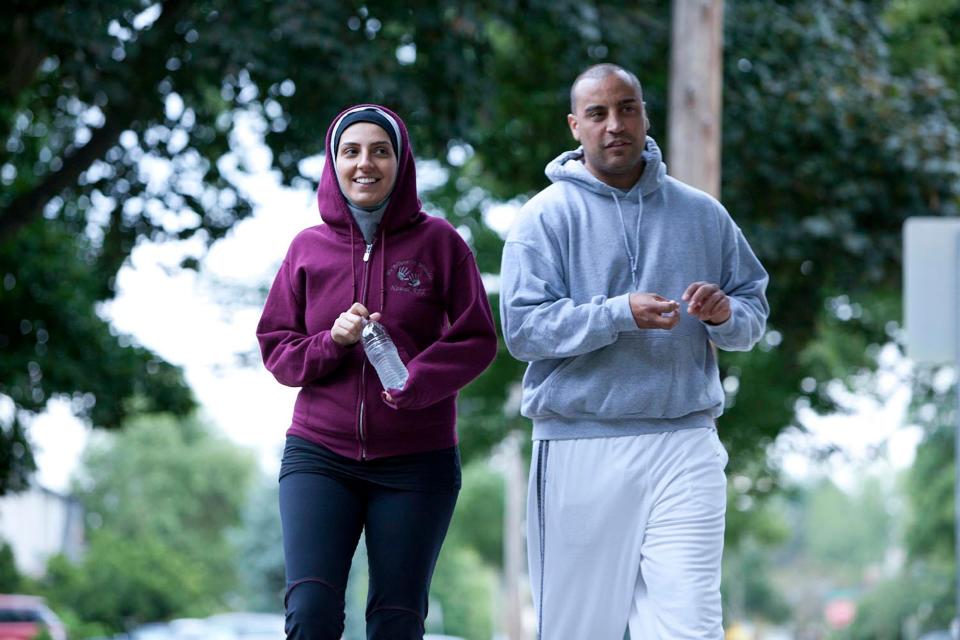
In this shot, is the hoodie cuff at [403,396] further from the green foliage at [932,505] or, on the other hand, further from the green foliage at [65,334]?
the green foliage at [932,505]

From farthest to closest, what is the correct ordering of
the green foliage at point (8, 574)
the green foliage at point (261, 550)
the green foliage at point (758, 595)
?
the green foliage at point (758, 595)
the green foliage at point (261, 550)
the green foliage at point (8, 574)

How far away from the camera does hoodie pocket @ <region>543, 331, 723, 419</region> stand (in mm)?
4359

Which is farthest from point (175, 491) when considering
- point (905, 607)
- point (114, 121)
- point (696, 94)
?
point (696, 94)

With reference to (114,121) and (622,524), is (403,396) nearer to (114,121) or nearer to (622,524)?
(622,524)

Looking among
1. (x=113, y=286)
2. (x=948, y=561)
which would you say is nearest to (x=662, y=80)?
(x=113, y=286)

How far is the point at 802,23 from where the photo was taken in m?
14.7

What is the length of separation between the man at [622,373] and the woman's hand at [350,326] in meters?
0.43

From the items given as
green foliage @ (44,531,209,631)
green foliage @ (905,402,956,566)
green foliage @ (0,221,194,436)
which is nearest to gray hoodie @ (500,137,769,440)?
green foliage @ (0,221,194,436)

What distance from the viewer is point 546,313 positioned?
14.2 ft

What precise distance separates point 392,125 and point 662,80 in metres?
10.8

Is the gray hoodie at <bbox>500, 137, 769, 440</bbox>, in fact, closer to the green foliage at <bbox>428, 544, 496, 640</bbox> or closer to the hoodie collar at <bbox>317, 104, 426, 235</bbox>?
the hoodie collar at <bbox>317, 104, 426, 235</bbox>

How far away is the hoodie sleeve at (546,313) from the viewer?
167 inches

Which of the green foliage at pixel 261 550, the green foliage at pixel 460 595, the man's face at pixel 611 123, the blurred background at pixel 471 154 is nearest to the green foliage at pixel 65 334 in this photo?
the blurred background at pixel 471 154

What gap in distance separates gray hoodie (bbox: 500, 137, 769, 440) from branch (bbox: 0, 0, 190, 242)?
26.6 ft
